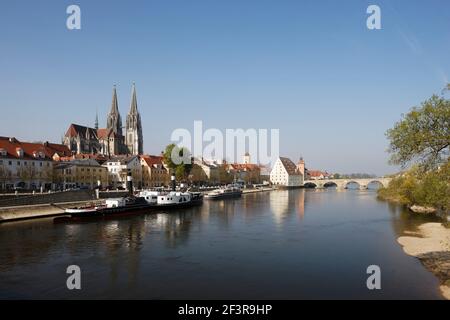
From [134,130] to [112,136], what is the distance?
1286 cm

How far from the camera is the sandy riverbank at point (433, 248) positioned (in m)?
26.8

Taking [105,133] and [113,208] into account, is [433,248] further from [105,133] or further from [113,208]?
[105,133]

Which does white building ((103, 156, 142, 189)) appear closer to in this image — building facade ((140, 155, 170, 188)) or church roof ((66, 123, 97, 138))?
building facade ((140, 155, 170, 188))

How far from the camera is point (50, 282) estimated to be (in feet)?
81.8

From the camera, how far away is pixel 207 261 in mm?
31047

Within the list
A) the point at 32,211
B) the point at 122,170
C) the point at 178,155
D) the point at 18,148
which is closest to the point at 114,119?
the point at 122,170

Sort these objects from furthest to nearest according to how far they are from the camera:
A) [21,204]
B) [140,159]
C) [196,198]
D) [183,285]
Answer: [140,159], [196,198], [21,204], [183,285]

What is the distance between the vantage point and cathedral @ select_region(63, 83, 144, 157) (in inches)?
5792

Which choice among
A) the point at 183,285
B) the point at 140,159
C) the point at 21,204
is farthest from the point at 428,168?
the point at 140,159

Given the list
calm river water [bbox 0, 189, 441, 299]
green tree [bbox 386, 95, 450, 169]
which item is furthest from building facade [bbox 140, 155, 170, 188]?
green tree [bbox 386, 95, 450, 169]

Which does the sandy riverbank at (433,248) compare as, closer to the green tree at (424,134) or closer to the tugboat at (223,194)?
the green tree at (424,134)

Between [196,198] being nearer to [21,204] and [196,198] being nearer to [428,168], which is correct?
[21,204]

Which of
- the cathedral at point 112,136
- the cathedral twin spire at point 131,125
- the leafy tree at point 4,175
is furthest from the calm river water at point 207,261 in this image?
the cathedral twin spire at point 131,125
